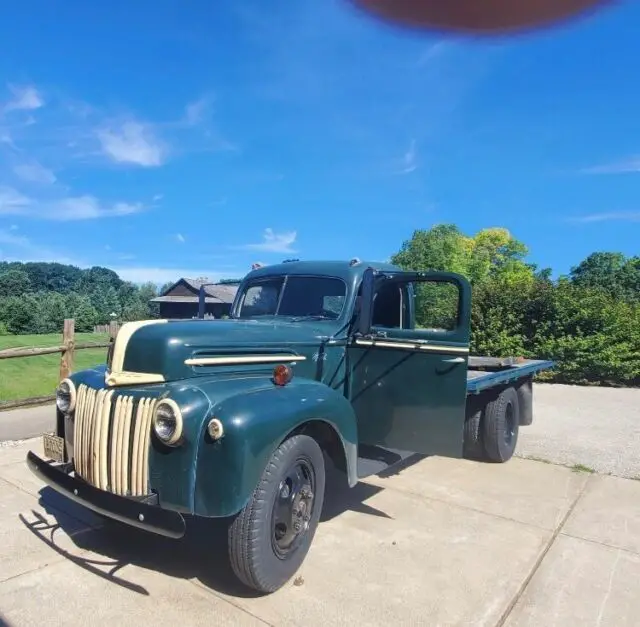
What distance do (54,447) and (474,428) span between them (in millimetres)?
4169

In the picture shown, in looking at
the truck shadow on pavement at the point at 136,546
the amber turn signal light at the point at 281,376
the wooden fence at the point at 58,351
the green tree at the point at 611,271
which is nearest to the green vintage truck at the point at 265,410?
the amber turn signal light at the point at 281,376

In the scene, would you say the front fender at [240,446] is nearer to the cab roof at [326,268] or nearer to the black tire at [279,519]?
the black tire at [279,519]

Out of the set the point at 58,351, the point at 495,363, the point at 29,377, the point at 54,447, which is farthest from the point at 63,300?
the point at 54,447

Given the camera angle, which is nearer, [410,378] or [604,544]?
[604,544]

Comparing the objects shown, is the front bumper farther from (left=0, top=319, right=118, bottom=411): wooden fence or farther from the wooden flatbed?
(left=0, top=319, right=118, bottom=411): wooden fence

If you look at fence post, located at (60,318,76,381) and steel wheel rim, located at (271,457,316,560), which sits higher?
fence post, located at (60,318,76,381)

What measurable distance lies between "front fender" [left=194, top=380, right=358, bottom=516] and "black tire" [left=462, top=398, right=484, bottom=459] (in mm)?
3149

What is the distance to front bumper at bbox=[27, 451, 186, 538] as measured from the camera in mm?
2510

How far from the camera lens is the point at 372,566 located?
3291 mm

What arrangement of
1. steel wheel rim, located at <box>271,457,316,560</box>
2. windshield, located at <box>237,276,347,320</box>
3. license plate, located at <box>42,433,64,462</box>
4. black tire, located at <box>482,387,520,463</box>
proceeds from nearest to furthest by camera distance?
1. steel wheel rim, located at <box>271,457,316,560</box>
2. license plate, located at <box>42,433,64,462</box>
3. windshield, located at <box>237,276,347,320</box>
4. black tire, located at <box>482,387,520,463</box>

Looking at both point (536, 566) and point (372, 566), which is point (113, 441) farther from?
point (536, 566)

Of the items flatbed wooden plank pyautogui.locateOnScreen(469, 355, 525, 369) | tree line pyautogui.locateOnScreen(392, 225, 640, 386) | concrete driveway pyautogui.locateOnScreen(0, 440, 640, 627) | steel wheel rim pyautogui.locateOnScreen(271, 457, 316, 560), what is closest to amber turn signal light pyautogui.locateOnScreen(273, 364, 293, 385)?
steel wheel rim pyautogui.locateOnScreen(271, 457, 316, 560)

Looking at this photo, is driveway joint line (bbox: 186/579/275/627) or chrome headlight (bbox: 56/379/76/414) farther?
chrome headlight (bbox: 56/379/76/414)

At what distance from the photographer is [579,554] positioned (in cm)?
356
